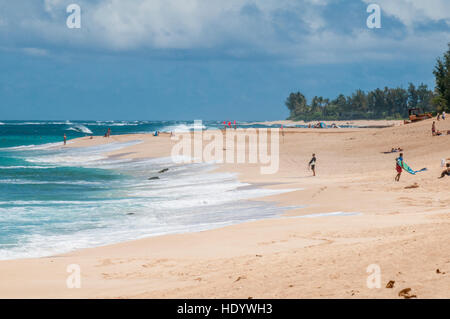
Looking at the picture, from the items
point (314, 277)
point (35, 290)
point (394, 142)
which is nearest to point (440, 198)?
point (314, 277)

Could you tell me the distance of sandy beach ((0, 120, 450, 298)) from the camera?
7.50m

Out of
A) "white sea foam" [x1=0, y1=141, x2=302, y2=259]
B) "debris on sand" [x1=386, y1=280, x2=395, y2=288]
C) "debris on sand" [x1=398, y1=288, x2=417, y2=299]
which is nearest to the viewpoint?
"debris on sand" [x1=398, y1=288, x2=417, y2=299]

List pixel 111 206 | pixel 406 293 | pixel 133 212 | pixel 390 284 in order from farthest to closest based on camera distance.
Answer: pixel 111 206 < pixel 133 212 < pixel 390 284 < pixel 406 293

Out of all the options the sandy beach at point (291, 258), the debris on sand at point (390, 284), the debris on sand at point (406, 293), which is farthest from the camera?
the sandy beach at point (291, 258)

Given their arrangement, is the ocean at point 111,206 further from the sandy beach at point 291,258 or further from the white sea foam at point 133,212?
the sandy beach at point 291,258

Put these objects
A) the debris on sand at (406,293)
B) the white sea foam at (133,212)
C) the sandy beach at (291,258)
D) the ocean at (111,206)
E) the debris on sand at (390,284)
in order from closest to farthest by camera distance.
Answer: the debris on sand at (406,293)
the debris on sand at (390,284)
the sandy beach at (291,258)
the white sea foam at (133,212)
the ocean at (111,206)

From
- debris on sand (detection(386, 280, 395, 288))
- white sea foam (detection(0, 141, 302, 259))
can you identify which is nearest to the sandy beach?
debris on sand (detection(386, 280, 395, 288))

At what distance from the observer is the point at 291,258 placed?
30.7 ft

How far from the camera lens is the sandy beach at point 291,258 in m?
7.50

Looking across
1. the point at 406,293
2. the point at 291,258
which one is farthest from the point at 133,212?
the point at 406,293

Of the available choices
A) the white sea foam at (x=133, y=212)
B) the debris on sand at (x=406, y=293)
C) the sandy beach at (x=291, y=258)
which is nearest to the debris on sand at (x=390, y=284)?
the sandy beach at (x=291, y=258)

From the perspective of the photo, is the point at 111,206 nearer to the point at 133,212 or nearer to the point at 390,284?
the point at 133,212

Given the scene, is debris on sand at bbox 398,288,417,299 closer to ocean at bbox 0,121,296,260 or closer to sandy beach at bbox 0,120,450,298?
sandy beach at bbox 0,120,450,298
